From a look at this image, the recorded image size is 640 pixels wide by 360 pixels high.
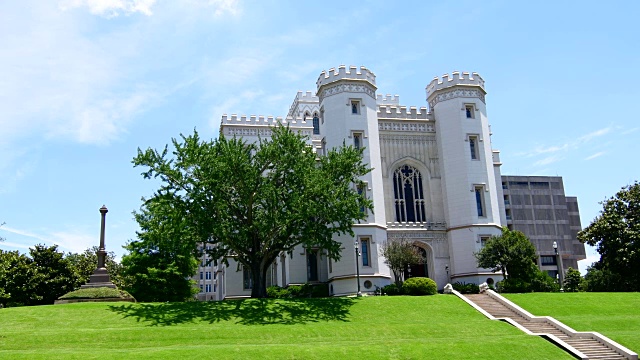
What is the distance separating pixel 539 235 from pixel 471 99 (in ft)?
206

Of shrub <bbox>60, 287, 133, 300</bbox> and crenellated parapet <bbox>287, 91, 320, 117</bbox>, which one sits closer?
shrub <bbox>60, 287, 133, 300</bbox>

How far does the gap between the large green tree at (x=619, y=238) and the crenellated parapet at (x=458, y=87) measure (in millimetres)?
13036

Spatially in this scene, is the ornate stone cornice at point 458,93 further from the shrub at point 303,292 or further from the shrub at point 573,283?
the shrub at point 303,292

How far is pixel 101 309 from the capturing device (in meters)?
30.5

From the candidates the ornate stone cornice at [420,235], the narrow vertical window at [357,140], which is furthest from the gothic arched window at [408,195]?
the narrow vertical window at [357,140]

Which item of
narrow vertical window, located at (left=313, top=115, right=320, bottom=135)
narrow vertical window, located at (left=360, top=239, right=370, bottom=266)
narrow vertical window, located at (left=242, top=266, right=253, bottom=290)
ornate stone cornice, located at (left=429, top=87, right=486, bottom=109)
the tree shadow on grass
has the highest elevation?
narrow vertical window, located at (left=313, top=115, right=320, bottom=135)

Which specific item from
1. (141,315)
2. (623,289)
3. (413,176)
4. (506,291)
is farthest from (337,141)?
(623,289)

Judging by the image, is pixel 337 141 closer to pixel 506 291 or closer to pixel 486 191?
pixel 486 191

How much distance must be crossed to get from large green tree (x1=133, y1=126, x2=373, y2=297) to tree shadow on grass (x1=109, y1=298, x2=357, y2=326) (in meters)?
3.41

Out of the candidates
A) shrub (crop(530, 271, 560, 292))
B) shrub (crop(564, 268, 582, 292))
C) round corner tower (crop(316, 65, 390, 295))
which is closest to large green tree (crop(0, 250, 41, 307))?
round corner tower (crop(316, 65, 390, 295))

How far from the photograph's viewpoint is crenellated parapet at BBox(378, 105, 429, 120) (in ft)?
158

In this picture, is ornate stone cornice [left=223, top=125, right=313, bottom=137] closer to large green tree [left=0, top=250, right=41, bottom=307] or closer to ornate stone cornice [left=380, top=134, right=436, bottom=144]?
ornate stone cornice [left=380, top=134, right=436, bottom=144]

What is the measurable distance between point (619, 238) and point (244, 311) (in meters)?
27.5

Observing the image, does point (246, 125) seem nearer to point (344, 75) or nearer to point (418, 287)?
point (344, 75)
